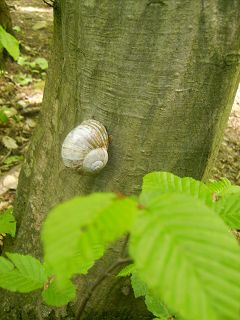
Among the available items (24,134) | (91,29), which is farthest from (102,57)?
(24,134)

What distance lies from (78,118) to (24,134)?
2127 mm

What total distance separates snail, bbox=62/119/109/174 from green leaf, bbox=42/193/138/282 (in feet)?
2.32

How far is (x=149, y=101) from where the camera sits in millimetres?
1234

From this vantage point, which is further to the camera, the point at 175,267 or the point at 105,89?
the point at 105,89

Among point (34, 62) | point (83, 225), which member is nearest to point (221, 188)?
point (83, 225)

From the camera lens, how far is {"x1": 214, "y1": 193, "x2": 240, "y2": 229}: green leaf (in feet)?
3.29

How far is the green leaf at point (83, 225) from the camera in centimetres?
57

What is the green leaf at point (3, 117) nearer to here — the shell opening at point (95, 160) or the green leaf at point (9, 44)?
the green leaf at point (9, 44)

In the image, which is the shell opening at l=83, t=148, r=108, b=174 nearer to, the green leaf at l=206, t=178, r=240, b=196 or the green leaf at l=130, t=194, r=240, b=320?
the green leaf at l=206, t=178, r=240, b=196

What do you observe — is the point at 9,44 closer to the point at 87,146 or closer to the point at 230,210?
the point at 87,146

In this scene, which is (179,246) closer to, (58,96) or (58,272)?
(58,272)

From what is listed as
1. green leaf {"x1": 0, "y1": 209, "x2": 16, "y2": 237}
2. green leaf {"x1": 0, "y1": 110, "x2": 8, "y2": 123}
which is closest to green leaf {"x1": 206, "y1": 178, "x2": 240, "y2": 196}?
green leaf {"x1": 0, "y1": 209, "x2": 16, "y2": 237}

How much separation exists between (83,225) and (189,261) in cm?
17

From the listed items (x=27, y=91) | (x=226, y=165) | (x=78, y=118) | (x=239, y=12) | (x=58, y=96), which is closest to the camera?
(x=239, y=12)
